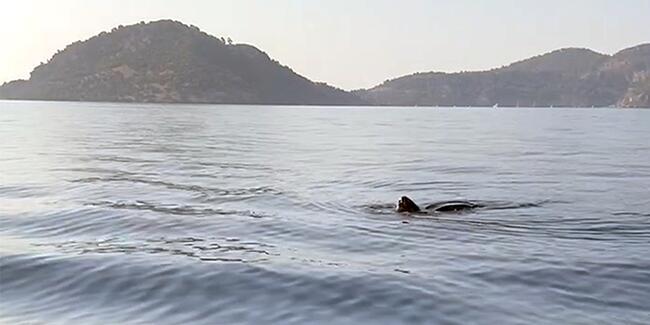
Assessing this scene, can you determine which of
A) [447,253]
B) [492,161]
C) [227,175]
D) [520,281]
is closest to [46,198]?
[227,175]

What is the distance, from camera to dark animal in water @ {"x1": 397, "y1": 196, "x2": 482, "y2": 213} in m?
22.0

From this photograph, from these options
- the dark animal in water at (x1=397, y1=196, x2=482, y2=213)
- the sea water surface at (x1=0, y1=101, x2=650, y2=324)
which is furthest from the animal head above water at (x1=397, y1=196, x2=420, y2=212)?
the sea water surface at (x1=0, y1=101, x2=650, y2=324)

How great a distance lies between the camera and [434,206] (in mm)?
23031

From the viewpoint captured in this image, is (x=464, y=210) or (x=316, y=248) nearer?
(x=316, y=248)

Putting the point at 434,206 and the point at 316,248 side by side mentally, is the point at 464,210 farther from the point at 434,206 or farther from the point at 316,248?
the point at 316,248

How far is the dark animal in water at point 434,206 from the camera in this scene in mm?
21969

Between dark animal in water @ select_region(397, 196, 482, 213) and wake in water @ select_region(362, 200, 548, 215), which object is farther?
wake in water @ select_region(362, 200, 548, 215)

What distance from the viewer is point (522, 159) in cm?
4347

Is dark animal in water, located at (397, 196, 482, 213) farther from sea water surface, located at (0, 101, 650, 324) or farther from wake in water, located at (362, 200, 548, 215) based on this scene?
sea water surface, located at (0, 101, 650, 324)

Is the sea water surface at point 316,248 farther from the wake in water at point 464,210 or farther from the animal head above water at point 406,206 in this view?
the animal head above water at point 406,206

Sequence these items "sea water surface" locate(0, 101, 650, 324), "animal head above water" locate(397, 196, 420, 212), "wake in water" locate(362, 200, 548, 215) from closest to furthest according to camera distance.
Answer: "sea water surface" locate(0, 101, 650, 324)
"animal head above water" locate(397, 196, 420, 212)
"wake in water" locate(362, 200, 548, 215)

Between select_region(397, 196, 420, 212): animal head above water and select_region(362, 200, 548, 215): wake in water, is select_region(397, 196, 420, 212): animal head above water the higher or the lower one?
the higher one

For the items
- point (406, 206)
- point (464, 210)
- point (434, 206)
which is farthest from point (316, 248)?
point (434, 206)

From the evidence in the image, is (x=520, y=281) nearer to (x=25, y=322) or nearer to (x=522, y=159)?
(x=25, y=322)
